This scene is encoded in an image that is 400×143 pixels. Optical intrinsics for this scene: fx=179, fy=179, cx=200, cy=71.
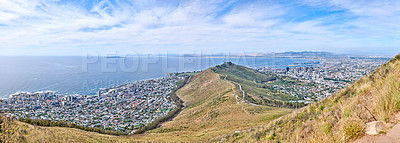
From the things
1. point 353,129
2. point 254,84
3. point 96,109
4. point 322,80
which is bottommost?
point 96,109

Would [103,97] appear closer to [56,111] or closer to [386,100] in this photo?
[56,111]

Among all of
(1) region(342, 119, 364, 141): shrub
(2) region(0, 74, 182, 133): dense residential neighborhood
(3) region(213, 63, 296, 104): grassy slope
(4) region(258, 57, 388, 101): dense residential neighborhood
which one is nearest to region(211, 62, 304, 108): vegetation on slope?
(3) region(213, 63, 296, 104): grassy slope

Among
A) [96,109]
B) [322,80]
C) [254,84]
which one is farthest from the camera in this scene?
[322,80]

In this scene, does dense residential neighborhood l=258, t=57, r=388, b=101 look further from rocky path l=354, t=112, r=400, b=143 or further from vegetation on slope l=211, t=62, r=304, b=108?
rocky path l=354, t=112, r=400, b=143

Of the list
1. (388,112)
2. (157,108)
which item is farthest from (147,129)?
(388,112)

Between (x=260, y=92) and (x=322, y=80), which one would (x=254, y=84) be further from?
(x=322, y=80)

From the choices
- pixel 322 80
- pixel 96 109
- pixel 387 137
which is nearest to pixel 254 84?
pixel 322 80

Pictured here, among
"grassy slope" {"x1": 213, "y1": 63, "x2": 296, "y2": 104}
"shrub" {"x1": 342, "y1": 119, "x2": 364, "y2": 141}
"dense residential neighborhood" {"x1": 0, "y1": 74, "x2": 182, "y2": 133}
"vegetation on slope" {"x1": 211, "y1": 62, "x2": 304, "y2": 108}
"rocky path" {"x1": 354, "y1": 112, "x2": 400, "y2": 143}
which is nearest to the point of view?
"rocky path" {"x1": 354, "y1": 112, "x2": 400, "y2": 143}

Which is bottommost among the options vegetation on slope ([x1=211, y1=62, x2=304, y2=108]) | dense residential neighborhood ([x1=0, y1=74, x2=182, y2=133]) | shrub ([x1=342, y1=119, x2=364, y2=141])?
dense residential neighborhood ([x1=0, y1=74, x2=182, y2=133])
